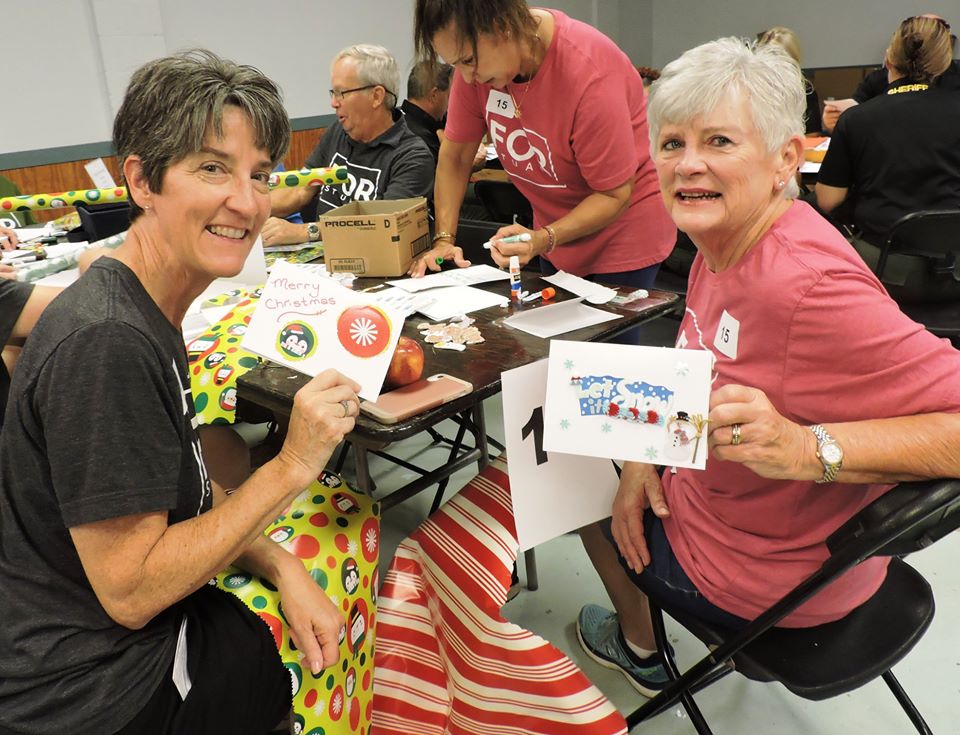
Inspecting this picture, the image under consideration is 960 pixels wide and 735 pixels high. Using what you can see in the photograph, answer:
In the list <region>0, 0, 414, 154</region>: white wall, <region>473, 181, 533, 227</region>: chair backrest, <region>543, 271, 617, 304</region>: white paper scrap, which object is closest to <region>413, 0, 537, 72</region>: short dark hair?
<region>543, 271, 617, 304</region>: white paper scrap

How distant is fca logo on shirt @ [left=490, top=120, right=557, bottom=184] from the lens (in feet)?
6.95

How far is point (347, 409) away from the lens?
120 cm

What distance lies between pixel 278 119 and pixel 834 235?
0.94 m

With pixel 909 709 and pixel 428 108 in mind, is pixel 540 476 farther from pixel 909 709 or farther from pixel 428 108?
pixel 428 108

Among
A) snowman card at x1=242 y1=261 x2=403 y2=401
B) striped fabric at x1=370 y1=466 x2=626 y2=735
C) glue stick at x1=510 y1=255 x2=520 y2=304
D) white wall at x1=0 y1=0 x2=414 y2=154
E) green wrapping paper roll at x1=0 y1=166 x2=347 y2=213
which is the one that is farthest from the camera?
white wall at x1=0 y1=0 x2=414 y2=154

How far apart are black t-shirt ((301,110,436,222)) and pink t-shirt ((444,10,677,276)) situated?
577 millimetres

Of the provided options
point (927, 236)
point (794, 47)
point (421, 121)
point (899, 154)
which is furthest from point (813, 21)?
point (927, 236)

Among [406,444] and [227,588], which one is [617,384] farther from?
[406,444]

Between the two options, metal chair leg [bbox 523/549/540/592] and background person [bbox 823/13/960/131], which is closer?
metal chair leg [bbox 523/549/540/592]

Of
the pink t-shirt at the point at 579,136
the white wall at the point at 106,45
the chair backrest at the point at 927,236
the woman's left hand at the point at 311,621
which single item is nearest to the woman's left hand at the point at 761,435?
the woman's left hand at the point at 311,621

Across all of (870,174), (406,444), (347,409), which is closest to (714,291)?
(347,409)

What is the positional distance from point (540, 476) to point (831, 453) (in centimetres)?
58

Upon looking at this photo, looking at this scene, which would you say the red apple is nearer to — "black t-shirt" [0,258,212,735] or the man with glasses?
"black t-shirt" [0,258,212,735]

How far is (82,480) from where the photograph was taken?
0.92m
